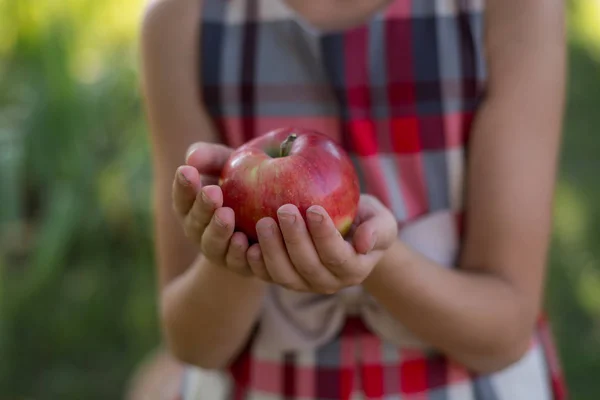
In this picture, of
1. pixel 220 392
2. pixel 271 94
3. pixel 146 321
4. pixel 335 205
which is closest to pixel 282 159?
pixel 335 205

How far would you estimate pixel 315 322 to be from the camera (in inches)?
40.3

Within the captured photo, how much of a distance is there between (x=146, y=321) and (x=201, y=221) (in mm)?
1619

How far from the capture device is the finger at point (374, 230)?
0.78 m

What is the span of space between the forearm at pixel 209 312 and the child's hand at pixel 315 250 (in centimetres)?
12

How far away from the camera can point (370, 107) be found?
1.01m

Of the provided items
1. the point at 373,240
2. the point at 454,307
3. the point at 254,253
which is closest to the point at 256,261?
the point at 254,253

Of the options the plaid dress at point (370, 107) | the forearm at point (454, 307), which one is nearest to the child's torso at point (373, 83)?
the plaid dress at point (370, 107)

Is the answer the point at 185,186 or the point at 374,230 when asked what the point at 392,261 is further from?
the point at 185,186

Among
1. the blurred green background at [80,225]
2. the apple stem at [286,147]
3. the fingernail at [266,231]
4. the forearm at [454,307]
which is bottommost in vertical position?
the blurred green background at [80,225]

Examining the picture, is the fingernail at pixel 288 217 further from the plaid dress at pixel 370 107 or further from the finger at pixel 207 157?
the plaid dress at pixel 370 107

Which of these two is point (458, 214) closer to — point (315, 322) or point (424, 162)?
point (424, 162)

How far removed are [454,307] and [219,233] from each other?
32 centimetres

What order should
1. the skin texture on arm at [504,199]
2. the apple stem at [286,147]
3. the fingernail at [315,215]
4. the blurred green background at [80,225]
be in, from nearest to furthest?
the fingernail at [315,215] < the apple stem at [286,147] < the skin texture on arm at [504,199] < the blurred green background at [80,225]

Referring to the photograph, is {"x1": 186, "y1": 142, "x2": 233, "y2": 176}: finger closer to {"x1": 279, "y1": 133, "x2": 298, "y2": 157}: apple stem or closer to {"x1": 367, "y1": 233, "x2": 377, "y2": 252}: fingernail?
{"x1": 279, "y1": 133, "x2": 298, "y2": 157}: apple stem
